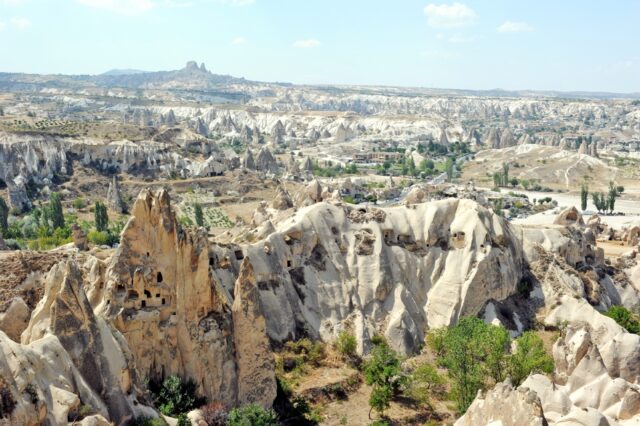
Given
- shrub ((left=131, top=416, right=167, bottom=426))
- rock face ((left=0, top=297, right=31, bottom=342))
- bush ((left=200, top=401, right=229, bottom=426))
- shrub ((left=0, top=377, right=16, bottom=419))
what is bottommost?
bush ((left=200, top=401, right=229, bottom=426))

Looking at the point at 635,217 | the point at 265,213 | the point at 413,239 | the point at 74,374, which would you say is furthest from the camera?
the point at 635,217

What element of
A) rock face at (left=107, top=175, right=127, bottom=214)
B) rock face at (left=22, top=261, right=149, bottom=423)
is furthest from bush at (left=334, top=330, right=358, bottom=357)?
rock face at (left=107, top=175, right=127, bottom=214)

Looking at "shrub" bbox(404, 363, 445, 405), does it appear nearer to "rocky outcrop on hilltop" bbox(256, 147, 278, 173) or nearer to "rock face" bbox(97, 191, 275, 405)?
"rock face" bbox(97, 191, 275, 405)

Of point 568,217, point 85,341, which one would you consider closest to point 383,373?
point 85,341

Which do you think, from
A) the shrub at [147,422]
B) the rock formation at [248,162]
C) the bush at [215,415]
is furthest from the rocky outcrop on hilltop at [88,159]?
the shrub at [147,422]

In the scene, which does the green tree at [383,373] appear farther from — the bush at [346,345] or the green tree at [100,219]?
the green tree at [100,219]

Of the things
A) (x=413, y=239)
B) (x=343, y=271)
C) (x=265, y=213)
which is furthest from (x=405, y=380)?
(x=265, y=213)

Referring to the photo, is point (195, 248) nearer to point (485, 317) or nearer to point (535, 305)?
point (485, 317)
